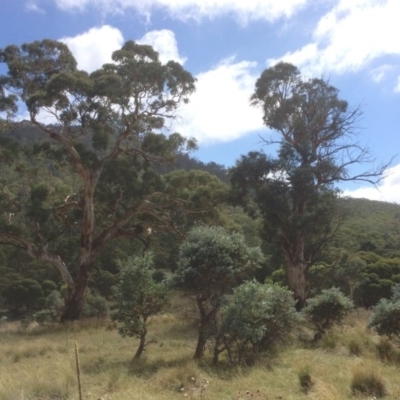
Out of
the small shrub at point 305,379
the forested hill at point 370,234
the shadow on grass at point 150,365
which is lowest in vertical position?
the shadow on grass at point 150,365

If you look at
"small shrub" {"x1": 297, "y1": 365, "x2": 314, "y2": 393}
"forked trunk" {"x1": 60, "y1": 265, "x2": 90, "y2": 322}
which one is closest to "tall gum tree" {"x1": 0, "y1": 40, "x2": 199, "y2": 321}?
"forked trunk" {"x1": 60, "y1": 265, "x2": 90, "y2": 322}

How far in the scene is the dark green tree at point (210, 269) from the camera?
9.41 metres

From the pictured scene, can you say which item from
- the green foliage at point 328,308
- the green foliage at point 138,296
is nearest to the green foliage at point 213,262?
the green foliage at point 138,296

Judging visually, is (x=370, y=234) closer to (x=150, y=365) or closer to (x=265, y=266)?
(x=265, y=266)

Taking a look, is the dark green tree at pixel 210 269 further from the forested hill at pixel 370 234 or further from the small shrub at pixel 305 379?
the forested hill at pixel 370 234

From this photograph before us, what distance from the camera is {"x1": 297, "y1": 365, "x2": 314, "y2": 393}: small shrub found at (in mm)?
7074

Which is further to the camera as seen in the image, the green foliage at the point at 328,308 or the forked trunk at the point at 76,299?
the forked trunk at the point at 76,299

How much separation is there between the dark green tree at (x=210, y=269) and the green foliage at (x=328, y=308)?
94.7 inches

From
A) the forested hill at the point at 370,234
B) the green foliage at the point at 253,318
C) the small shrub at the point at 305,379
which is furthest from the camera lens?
the forested hill at the point at 370,234

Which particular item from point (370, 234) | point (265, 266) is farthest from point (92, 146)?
point (370, 234)

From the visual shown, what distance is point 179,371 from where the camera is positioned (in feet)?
25.8

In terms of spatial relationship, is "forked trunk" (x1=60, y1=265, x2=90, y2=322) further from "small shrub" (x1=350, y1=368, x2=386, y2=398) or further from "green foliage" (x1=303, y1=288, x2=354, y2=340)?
"small shrub" (x1=350, y1=368, x2=386, y2=398)

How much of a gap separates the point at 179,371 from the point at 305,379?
201cm

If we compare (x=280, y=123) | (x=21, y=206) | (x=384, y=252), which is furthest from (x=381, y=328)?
(x=384, y=252)
